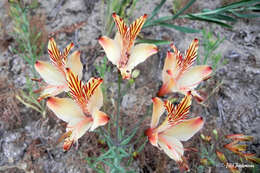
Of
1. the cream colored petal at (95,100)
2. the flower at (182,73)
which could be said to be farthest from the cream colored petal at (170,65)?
the cream colored petal at (95,100)

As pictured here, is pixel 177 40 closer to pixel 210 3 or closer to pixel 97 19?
pixel 210 3

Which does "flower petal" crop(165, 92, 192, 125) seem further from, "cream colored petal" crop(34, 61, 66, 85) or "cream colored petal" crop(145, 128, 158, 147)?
"cream colored petal" crop(34, 61, 66, 85)

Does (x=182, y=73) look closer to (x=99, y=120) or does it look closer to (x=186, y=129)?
(x=186, y=129)

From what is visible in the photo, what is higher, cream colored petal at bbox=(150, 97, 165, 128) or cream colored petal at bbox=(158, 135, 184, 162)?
cream colored petal at bbox=(150, 97, 165, 128)

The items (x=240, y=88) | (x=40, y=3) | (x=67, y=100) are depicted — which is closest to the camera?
(x=67, y=100)

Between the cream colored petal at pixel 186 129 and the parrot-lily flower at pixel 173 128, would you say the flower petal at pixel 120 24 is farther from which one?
the cream colored petal at pixel 186 129

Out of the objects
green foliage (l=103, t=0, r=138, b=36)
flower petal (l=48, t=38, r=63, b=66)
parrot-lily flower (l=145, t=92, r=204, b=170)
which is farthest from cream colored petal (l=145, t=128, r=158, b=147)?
green foliage (l=103, t=0, r=138, b=36)

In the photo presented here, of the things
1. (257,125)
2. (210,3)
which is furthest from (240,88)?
(210,3)
